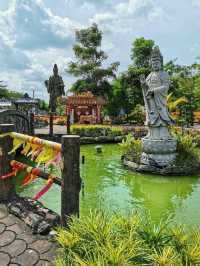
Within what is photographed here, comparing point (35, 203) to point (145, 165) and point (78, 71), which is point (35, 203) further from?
point (78, 71)

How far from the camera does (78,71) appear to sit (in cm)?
3609

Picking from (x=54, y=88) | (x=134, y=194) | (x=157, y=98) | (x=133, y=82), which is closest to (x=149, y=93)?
(x=157, y=98)

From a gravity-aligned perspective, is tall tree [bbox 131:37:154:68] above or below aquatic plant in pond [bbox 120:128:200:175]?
above

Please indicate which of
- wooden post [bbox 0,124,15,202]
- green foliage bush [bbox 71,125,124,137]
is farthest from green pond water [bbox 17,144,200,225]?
green foliage bush [bbox 71,125,124,137]

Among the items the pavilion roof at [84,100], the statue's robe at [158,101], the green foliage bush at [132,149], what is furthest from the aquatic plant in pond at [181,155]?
the pavilion roof at [84,100]

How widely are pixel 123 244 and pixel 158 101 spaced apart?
28.4ft

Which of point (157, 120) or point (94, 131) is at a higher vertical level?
point (157, 120)

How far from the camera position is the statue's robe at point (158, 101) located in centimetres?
1060

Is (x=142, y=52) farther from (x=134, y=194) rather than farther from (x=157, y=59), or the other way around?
(x=134, y=194)

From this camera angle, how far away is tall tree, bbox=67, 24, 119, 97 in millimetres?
35625

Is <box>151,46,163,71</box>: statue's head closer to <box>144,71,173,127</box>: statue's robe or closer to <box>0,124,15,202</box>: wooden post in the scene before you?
<box>144,71,173,127</box>: statue's robe

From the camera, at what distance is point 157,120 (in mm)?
10680

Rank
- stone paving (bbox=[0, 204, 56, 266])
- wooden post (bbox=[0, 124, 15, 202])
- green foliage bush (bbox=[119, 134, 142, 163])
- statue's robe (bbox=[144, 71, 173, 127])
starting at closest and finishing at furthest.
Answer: stone paving (bbox=[0, 204, 56, 266]) → wooden post (bbox=[0, 124, 15, 202]) → statue's robe (bbox=[144, 71, 173, 127]) → green foliage bush (bbox=[119, 134, 142, 163])

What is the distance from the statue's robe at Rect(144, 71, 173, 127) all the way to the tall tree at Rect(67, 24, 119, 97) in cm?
2503
